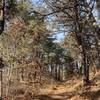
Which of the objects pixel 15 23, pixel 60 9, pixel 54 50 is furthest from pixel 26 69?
pixel 54 50

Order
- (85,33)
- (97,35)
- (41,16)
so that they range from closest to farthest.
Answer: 1. (97,35)
2. (41,16)
3. (85,33)

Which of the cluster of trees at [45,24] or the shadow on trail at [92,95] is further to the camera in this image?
the cluster of trees at [45,24]

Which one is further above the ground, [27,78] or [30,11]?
[30,11]

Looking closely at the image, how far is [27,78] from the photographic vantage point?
27.5 metres

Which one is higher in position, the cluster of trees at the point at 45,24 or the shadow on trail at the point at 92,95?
the cluster of trees at the point at 45,24

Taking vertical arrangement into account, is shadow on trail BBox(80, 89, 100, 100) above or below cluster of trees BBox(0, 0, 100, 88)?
below

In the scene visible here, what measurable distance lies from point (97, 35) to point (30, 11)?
5.09 metres

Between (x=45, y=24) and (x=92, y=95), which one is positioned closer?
(x=92, y=95)

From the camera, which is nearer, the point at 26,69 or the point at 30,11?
the point at 30,11

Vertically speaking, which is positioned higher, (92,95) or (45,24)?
(45,24)

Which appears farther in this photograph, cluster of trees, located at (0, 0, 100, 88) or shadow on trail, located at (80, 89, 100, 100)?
cluster of trees, located at (0, 0, 100, 88)

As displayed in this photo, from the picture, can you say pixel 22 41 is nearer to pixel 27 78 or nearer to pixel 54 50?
pixel 27 78

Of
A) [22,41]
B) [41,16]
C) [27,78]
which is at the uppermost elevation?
[41,16]

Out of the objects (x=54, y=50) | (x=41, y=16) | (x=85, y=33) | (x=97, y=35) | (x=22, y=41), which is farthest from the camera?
(x=54, y=50)
